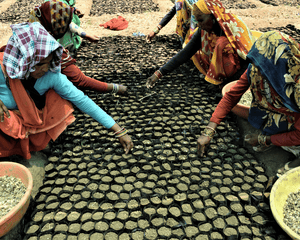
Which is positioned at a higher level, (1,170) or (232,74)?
(232,74)

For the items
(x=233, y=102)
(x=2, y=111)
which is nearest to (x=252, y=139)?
(x=233, y=102)

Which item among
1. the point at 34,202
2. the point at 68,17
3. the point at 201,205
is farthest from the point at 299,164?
the point at 68,17

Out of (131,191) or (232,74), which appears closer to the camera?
(131,191)

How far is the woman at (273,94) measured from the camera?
49.1 inches

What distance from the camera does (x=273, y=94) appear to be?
1436mm

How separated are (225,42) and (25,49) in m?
1.59

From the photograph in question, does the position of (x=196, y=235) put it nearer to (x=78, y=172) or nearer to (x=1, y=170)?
(x=78, y=172)

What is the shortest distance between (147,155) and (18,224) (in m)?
0.91

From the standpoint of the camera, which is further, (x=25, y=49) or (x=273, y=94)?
(x=273, y=94)

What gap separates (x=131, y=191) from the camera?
1.54m

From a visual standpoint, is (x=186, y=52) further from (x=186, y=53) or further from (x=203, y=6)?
(x=203, y=6)

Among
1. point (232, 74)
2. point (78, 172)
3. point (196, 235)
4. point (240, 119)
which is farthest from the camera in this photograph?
point (232, 74)

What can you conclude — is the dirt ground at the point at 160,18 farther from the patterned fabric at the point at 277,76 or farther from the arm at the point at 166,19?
the patterned fabric at the point at 277,76

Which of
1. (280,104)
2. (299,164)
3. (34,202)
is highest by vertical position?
(280,104)
